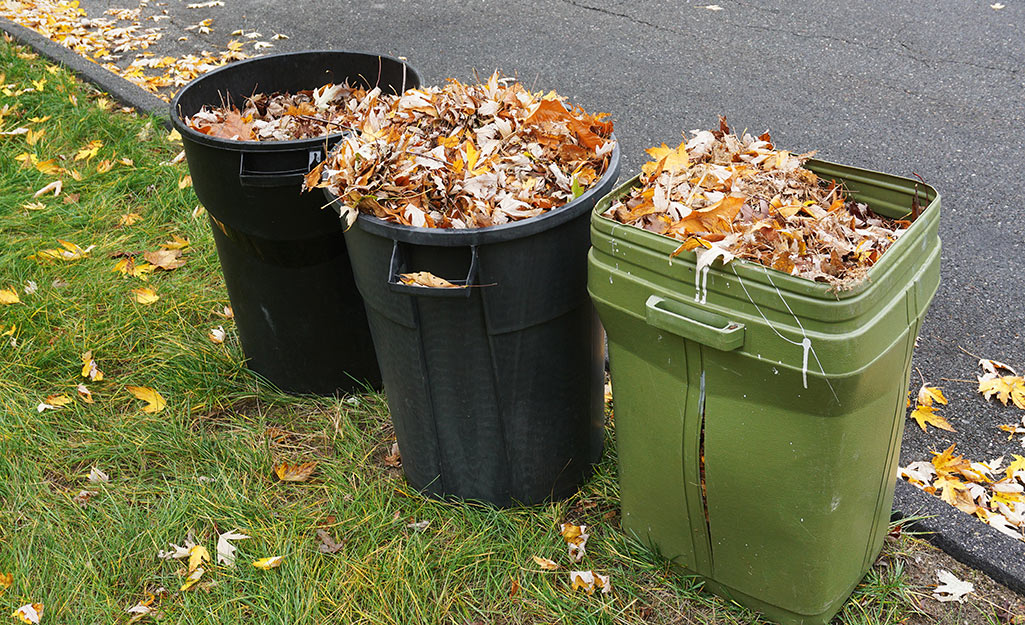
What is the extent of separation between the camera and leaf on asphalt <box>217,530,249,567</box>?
2.52m

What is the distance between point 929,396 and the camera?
301cm

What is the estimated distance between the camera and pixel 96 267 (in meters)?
3.87

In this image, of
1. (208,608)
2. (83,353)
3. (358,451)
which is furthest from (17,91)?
(208,608)

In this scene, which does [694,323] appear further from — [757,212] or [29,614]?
[29,614]

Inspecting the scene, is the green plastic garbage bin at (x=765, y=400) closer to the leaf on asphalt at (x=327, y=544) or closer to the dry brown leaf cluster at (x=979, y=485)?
the dry brown leaf cluster at (x=979, y=485)

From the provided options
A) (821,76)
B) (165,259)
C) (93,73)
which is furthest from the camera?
(93,73)

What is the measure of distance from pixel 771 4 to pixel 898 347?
17.1ft

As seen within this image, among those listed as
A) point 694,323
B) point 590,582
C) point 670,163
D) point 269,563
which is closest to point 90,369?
point 269,563

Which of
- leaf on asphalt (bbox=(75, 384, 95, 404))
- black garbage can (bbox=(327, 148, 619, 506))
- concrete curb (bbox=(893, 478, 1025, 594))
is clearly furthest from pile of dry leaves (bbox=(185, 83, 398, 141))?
concrete curb (bbox=(893, 478, 1025, 594))

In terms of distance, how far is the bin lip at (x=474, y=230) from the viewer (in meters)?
2.03

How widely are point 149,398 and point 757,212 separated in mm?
2295

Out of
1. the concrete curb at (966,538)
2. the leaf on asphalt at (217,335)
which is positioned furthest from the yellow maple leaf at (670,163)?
the leaf on asphalt at (217,335)

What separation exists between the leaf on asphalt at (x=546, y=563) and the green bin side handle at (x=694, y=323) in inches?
35.1

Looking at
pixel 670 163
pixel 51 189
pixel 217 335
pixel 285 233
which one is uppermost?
pixel 670 163
